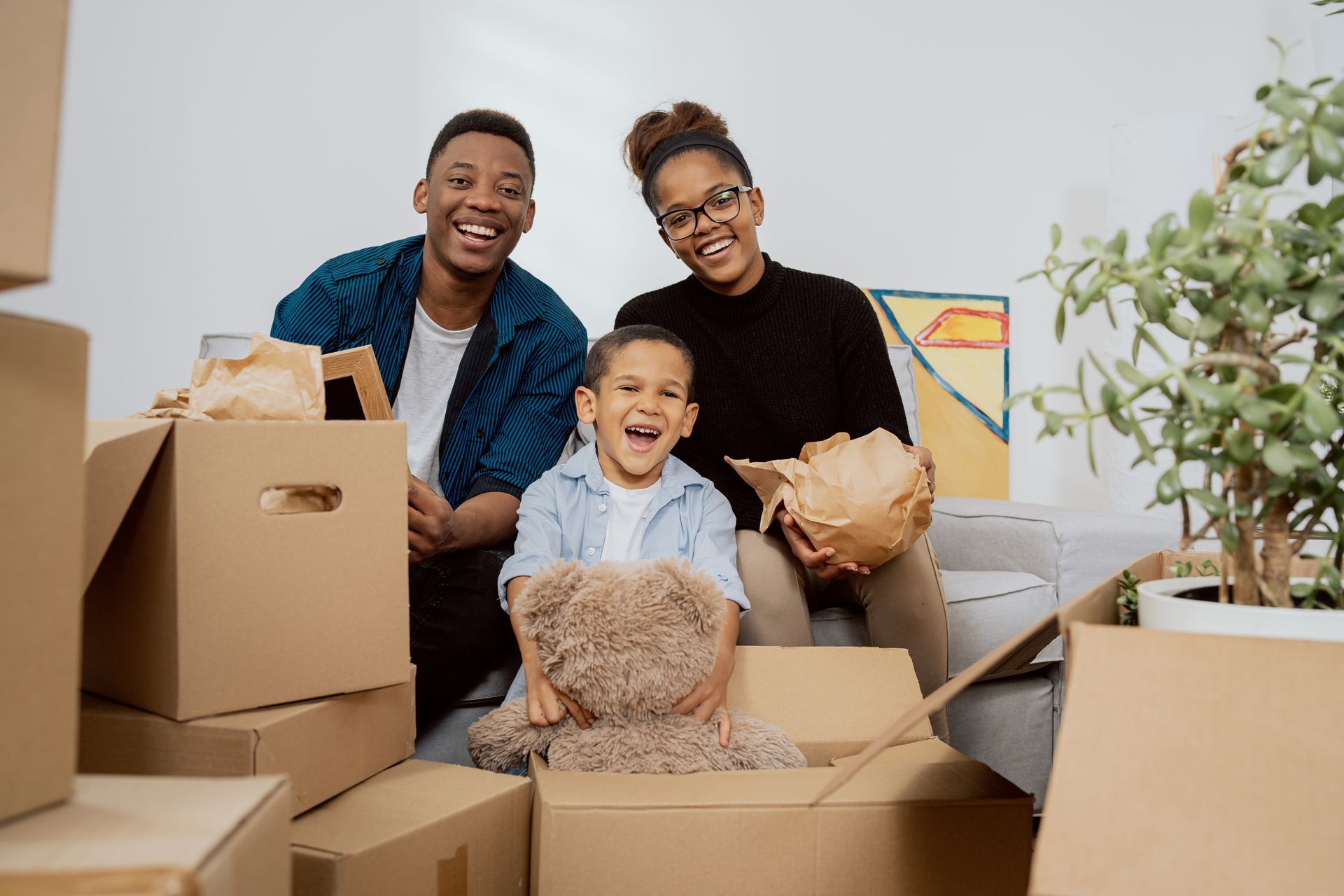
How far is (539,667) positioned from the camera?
117cm

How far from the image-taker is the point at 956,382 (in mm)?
2496

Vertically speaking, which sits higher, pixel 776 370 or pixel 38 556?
pixel 776 370

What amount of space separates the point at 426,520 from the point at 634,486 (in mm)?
328

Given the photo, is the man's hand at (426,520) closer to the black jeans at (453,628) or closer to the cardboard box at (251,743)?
the black jeans at (453,628)

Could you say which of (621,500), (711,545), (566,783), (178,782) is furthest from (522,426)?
(178,782)

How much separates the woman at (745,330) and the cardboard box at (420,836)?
0.62m

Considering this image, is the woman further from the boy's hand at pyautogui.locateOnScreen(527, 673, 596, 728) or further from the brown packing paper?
the brown packing paper

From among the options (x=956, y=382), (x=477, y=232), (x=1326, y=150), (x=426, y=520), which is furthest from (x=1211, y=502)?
(x=956, y=382)

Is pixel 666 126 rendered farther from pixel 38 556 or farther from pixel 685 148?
pixel 38 556

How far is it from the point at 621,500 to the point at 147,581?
0.71 m

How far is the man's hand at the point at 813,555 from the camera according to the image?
141 cm

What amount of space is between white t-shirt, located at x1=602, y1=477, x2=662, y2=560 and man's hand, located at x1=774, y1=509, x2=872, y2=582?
8.1 inches

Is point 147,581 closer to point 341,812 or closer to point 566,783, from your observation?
point 341,812

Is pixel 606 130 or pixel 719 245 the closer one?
pixel 719 245
